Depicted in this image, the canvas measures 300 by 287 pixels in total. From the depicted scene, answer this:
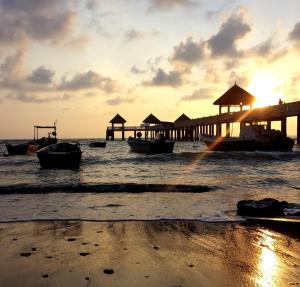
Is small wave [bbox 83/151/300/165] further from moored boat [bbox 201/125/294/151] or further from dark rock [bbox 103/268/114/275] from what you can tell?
dark rock [bbox 103/268/114/275]

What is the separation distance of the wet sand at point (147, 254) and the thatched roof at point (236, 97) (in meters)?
49.9

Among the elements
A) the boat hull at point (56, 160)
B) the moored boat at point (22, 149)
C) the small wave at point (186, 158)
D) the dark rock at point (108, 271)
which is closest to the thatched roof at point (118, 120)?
the moored boat at point (22, 149)

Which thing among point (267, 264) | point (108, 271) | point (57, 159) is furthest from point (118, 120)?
point (108, 271)

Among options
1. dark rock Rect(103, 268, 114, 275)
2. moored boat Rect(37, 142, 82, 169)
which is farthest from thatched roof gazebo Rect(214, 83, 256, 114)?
dark rock Rect(103, 268, 114, 275)

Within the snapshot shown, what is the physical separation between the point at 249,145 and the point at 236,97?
17.1 meters

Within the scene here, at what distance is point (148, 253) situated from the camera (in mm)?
5168

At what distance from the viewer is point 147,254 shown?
512 cm

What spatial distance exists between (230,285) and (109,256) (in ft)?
5.43

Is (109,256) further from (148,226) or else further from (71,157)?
(71,157)

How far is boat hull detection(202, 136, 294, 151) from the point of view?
128 feet

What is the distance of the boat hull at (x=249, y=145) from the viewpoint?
38.9m

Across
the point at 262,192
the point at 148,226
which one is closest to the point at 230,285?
the point at 148,226

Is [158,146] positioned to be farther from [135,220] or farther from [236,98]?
[135,220]

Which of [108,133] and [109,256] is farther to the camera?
[108,133]
